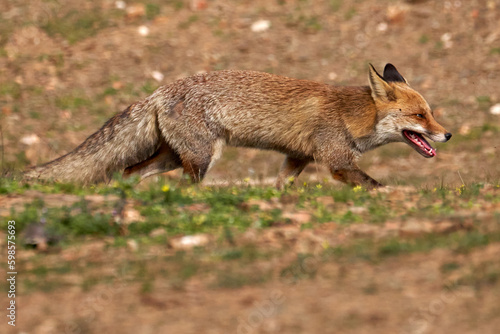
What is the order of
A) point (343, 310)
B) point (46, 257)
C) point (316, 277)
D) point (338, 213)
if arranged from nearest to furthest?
point (343, 310) < point (316, 277) < point (46, 257) < point (338, 213)

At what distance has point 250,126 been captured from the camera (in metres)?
8.31

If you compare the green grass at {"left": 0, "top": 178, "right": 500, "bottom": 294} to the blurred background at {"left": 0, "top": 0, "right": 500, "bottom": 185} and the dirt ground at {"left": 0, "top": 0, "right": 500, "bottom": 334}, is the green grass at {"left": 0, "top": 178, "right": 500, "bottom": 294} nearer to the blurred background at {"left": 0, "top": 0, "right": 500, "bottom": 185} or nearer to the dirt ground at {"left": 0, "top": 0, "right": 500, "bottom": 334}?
the dirt ground at {"left": 0, "top": 0, "right": 500, "bottom": 334}

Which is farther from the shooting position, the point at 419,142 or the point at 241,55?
the point at 241,55

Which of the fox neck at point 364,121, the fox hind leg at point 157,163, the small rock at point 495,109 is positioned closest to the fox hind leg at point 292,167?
the fox neck at point 364,121

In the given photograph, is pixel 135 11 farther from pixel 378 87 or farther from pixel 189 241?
pixel 189 241

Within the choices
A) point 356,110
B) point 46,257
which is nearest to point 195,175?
point 356,110

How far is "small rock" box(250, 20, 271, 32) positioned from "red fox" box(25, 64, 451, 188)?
6778 millimetres

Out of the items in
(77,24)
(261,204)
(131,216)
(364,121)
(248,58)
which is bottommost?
(248,58)

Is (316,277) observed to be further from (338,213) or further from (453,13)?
(453,13)

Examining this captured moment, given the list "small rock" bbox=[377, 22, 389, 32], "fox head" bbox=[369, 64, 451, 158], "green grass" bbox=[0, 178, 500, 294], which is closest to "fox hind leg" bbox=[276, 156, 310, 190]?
"fox head" bbox=[369, 64, 451, 158]

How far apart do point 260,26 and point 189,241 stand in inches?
425

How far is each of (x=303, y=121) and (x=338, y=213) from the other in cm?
277

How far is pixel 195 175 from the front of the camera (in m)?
7.96

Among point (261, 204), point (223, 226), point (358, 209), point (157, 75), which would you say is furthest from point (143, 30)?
point (223, 226)
